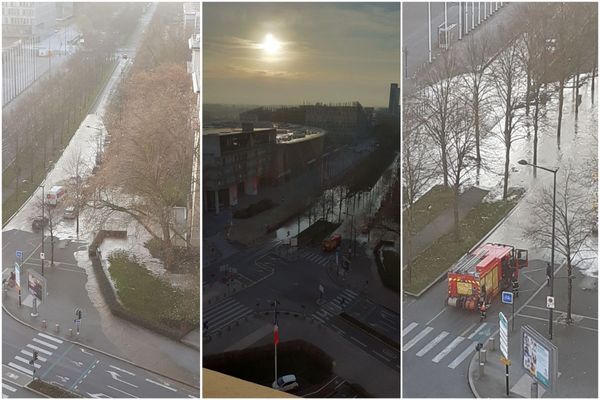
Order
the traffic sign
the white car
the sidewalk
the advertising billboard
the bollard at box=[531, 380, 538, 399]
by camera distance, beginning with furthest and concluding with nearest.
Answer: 1. the white car
2. the traffic sign
3. the sidewalk
4. the bollard at box=[531, 380, 538, 399]
5. the advertising billboard

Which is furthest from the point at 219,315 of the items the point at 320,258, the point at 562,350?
the point at 562,350

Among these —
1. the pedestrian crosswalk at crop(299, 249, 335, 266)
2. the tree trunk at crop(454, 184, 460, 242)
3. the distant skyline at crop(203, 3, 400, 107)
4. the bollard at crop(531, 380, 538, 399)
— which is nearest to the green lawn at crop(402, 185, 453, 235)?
the tree trunk at crop(454, 184, 460, 242)

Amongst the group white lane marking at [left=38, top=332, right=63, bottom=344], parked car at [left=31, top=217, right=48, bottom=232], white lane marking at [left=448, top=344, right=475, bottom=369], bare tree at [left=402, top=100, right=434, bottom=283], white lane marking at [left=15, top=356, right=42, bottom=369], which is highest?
bare tree at [left=402, top=100, right=434, bottom=283]

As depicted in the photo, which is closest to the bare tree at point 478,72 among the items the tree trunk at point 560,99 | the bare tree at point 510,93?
the bare tree at point 510,93

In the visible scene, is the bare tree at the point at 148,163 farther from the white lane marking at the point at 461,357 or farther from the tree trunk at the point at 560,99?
the tree trunk at the point at 560,99

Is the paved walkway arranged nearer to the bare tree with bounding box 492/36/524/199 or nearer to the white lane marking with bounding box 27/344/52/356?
the bare tree with bounding box 492/36/524/199
